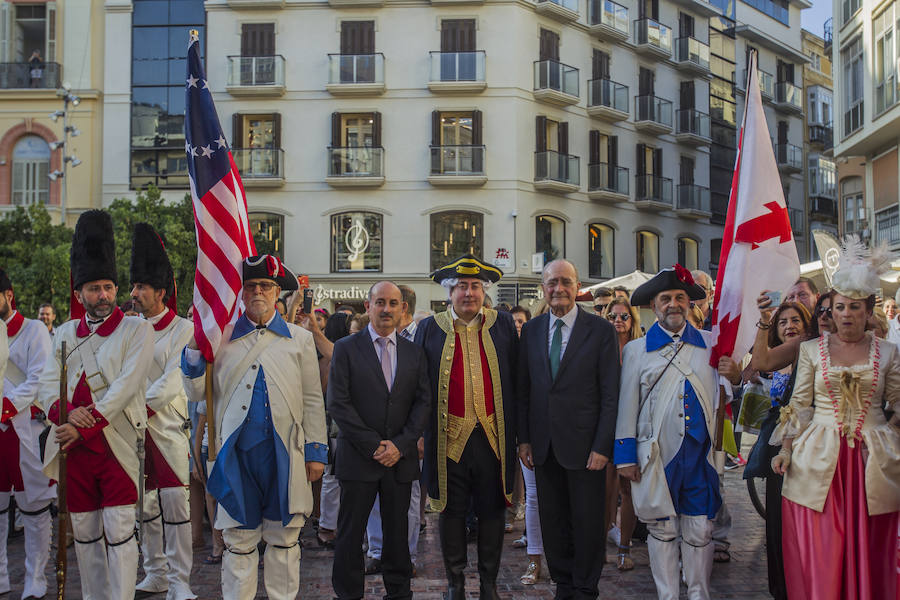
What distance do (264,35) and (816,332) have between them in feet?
81.2

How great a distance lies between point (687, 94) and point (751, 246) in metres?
30.0

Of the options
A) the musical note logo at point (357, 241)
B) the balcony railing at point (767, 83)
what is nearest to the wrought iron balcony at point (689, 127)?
the balcony railing at point (767, 83)

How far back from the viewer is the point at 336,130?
26.4 meters

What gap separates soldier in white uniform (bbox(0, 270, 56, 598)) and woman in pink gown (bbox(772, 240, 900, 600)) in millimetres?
5139

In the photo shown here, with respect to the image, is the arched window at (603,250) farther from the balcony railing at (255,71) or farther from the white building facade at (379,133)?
the balcony railing at (255,71)

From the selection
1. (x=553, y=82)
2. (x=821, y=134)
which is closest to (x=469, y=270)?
(x=553, y=82)

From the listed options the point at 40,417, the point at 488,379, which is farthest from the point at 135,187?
the point at 488,379

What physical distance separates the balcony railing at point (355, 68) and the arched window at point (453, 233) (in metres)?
5.13

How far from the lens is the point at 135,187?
87.7 ft

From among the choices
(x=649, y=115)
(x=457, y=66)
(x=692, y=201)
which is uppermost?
(x=457, y=66)

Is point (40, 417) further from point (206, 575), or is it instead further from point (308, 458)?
point (308, 458)

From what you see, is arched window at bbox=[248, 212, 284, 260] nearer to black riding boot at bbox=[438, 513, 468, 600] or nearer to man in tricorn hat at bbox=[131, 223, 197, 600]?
man in tricorn hat at bbox=[131, 223, 197, 600]

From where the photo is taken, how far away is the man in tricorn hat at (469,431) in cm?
536

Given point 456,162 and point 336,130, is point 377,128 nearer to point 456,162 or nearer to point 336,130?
point 336,130
